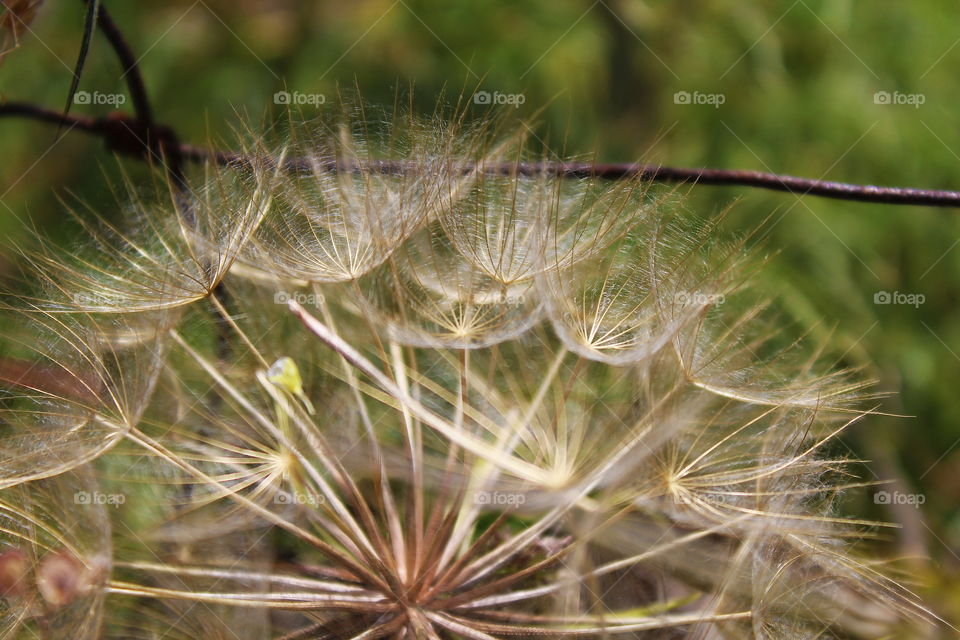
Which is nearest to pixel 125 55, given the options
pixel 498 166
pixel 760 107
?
pixel 498 166

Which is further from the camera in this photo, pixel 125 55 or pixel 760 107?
pixel 760 107

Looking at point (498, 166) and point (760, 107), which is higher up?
point (760, 107)

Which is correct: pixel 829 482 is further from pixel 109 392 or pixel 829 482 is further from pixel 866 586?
pixel 109 392

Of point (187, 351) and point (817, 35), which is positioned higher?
point (817, 35)

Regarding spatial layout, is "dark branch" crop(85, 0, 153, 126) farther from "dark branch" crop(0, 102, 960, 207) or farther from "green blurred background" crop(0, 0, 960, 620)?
"green blurred background" crop(0, 0, 960, 620)

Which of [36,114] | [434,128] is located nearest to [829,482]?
[434,128]

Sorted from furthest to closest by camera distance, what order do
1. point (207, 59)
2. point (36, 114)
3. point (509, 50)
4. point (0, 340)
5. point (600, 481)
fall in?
point (207, 59)
point (509, 50)
point (36, 114)
point (0, 340)
point (600, 481)

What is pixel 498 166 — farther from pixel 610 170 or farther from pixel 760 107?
pixel 760 107
